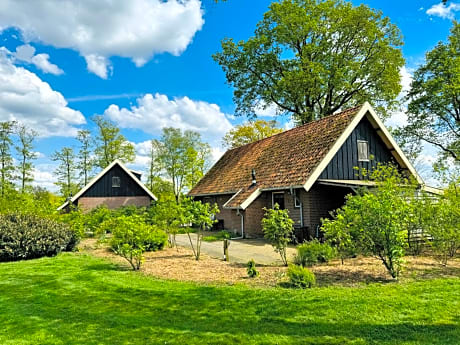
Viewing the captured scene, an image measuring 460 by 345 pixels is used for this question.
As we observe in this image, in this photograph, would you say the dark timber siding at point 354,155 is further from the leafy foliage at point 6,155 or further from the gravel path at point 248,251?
the leafy foliage at point 6,155

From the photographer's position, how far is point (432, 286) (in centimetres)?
733

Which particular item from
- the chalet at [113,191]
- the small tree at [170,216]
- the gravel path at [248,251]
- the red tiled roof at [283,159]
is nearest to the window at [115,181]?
the chalet at [113,191]

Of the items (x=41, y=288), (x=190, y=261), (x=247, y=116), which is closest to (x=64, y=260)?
(x=41, y=288)

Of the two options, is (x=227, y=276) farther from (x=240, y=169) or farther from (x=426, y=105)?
(x=426, y=105)

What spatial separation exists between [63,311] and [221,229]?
16.5 m

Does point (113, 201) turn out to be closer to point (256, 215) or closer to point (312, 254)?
point (256, 215)

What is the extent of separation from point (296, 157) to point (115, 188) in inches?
767

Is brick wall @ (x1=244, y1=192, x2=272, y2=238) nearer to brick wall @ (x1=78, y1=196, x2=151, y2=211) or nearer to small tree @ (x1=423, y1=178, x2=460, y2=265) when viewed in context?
small tree @ (x1=423, y1=178, x2=460, y2=265)

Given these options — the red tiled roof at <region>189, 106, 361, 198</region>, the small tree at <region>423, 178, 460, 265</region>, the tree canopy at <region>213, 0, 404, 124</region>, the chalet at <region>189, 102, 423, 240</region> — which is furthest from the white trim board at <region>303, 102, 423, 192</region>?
the tree canopy at <region>213, 0, 404, 124</region>

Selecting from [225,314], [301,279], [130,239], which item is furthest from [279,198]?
[225,314]

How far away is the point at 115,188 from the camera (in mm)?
30234

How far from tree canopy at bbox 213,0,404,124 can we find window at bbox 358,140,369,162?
1133 cm

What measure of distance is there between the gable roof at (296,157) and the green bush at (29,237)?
852cm

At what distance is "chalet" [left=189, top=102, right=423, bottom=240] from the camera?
49.7 ft
